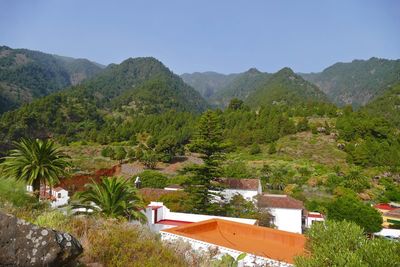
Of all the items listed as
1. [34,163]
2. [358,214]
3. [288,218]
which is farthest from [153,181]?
[34,163]

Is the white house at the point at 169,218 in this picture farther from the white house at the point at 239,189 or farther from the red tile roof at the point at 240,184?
the red tile roof at the point at 240,184

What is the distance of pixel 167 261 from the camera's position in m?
4.49

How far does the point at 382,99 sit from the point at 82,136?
93.1 m

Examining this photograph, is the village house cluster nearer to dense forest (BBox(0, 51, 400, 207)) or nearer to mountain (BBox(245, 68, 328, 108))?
dense forest (BBox(0, 51, 400, 207))

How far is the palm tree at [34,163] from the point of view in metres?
15.9

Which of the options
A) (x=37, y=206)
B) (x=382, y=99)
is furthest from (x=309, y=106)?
(x=37, y=206)

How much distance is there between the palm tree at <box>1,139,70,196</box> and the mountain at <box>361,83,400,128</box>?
10150 centimetres

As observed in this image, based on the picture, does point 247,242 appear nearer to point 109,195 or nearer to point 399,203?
point 109,195

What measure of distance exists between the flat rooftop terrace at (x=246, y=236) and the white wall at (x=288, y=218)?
10.3 metres

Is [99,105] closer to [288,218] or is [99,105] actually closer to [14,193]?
[288,218]

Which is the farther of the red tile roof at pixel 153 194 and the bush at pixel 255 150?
the bush at pixel 255 150

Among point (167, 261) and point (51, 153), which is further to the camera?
point (51, 153)

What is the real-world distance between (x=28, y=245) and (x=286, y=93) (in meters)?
132

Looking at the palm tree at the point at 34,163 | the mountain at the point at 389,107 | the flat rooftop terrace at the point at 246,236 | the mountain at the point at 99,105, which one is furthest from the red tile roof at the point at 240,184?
the mountain at the point at 389,107
